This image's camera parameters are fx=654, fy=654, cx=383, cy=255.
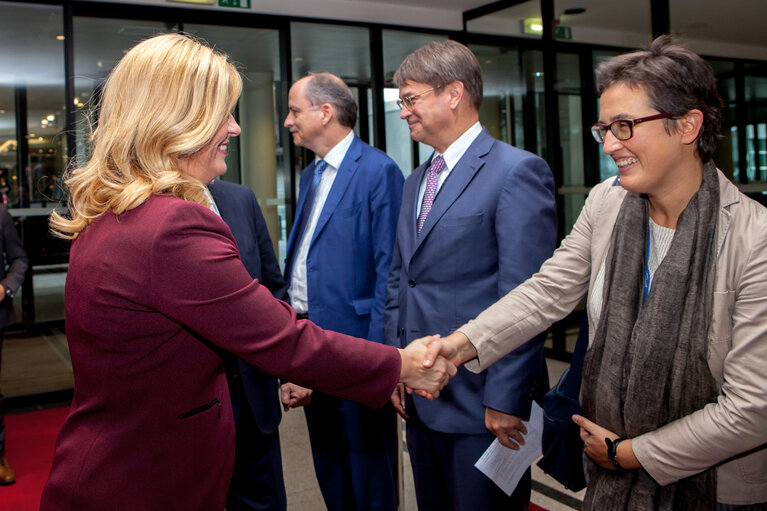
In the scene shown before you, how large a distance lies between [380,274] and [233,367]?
744mm

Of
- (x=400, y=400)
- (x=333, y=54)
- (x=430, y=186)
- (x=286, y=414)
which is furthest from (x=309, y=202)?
(x=333, y=54)

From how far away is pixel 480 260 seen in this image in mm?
1984

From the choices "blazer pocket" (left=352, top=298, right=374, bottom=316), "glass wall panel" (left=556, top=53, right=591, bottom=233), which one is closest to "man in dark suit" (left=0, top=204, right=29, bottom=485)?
"blazer pocket" (left=352, top=298, right=374, bottom=316)

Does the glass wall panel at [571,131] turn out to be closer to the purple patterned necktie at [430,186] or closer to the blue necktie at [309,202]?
the blue necktie at [309,202]

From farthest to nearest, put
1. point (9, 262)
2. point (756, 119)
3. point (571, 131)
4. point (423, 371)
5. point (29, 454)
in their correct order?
point (571, 131) → point (756, 119) → point (29, 454) → point (9, 262) → point (423, 371)

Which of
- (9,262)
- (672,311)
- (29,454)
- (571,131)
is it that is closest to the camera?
(672,311)

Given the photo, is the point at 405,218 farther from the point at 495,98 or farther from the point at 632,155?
the point at 495,98

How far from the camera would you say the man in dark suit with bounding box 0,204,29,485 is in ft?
11.9

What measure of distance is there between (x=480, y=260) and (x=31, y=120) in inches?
187

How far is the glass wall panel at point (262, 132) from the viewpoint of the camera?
19.2 feet

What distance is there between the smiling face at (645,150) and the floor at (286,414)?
→ 208 centimetres

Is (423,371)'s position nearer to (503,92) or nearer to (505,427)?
(505,427)

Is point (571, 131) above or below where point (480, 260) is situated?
above

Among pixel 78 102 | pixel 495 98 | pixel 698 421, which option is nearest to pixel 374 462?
pixel 698 421
